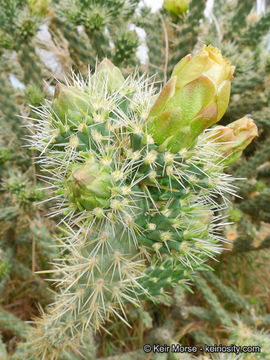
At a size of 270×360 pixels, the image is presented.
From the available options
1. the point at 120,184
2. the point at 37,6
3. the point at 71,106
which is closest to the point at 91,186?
the point at 120,184

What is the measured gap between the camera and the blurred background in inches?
57.9

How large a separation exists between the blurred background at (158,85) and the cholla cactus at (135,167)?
54 cm

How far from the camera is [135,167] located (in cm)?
76

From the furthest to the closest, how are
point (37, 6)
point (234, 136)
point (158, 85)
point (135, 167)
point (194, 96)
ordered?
1. point (158, 85)
2. point (37, 6)
3. point (234, 136)
4. point (135, 167)
5. point (194, 96)

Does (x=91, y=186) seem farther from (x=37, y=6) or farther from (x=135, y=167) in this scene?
(x=37, y=6)

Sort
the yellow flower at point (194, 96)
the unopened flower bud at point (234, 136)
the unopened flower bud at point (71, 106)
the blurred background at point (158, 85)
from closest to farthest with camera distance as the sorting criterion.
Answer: the yellow flower at point (194, 96)
the unopened flower bud at point (71, 106)
the unopened flower bud at point (234, 136)
the blurred background at point (158, 85)

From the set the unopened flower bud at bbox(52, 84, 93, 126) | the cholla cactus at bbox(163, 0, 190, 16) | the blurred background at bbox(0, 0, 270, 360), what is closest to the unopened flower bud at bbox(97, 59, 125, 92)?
the unopened flower bud at bbox(52, 84, 93, 126)

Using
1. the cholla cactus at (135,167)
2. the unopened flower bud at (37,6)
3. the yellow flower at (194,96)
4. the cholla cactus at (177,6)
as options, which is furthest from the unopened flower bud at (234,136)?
the unopened flower bud at (37,6)

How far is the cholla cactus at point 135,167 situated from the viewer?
684 mm

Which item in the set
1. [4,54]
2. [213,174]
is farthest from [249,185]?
[4,54]

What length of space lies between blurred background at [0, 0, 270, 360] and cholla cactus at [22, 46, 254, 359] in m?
0.54

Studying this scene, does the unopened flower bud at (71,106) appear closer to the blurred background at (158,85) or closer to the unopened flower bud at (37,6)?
the blurred background at (158,85)

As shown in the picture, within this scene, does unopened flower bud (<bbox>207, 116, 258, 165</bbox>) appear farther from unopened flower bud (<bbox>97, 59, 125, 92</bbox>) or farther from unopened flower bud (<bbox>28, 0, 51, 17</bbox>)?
unopened flower bud (<bbox>28, 0, 51, 17</bbox>)

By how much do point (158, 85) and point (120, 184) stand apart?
3.82 ft
